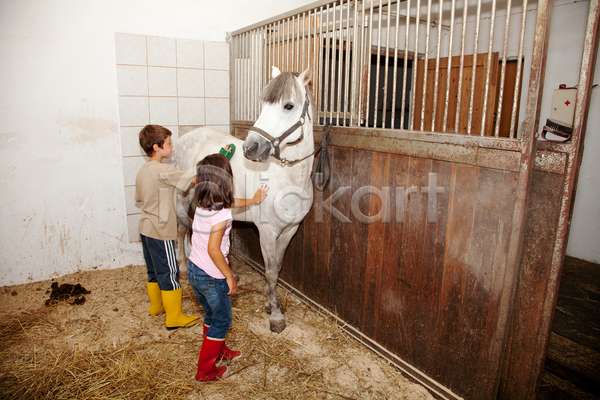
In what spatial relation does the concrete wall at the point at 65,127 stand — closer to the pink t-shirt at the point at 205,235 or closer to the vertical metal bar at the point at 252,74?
the vertical metal bar at the point at 252,74

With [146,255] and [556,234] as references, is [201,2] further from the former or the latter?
[556,234]

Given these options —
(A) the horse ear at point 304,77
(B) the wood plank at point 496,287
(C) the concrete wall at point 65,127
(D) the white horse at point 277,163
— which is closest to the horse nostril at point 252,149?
(D) the white horse at point 277,163

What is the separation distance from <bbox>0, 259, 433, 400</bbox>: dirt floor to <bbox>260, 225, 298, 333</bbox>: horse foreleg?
7 centimetres

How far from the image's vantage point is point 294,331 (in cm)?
237

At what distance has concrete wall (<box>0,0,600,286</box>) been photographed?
107 inches

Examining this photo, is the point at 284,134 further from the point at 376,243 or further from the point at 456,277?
the point at 456,277

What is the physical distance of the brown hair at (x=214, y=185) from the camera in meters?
1.56

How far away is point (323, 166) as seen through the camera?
91.0 inches

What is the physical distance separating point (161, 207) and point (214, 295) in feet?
2.46

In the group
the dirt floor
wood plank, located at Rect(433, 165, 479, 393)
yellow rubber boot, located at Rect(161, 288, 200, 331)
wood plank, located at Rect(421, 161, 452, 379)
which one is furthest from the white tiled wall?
wood plank, located at Rect(433, 165, 479, 393)

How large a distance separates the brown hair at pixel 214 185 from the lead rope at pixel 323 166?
0.83 meters

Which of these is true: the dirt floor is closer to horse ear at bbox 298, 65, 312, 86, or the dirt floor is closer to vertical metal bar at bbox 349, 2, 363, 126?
vertical metal bar at bbox 349, 2, 363, 126

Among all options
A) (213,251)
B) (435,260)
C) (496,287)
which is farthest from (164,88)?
(496,287)

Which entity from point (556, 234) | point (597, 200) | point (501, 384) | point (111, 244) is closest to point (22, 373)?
point (111, 244)
